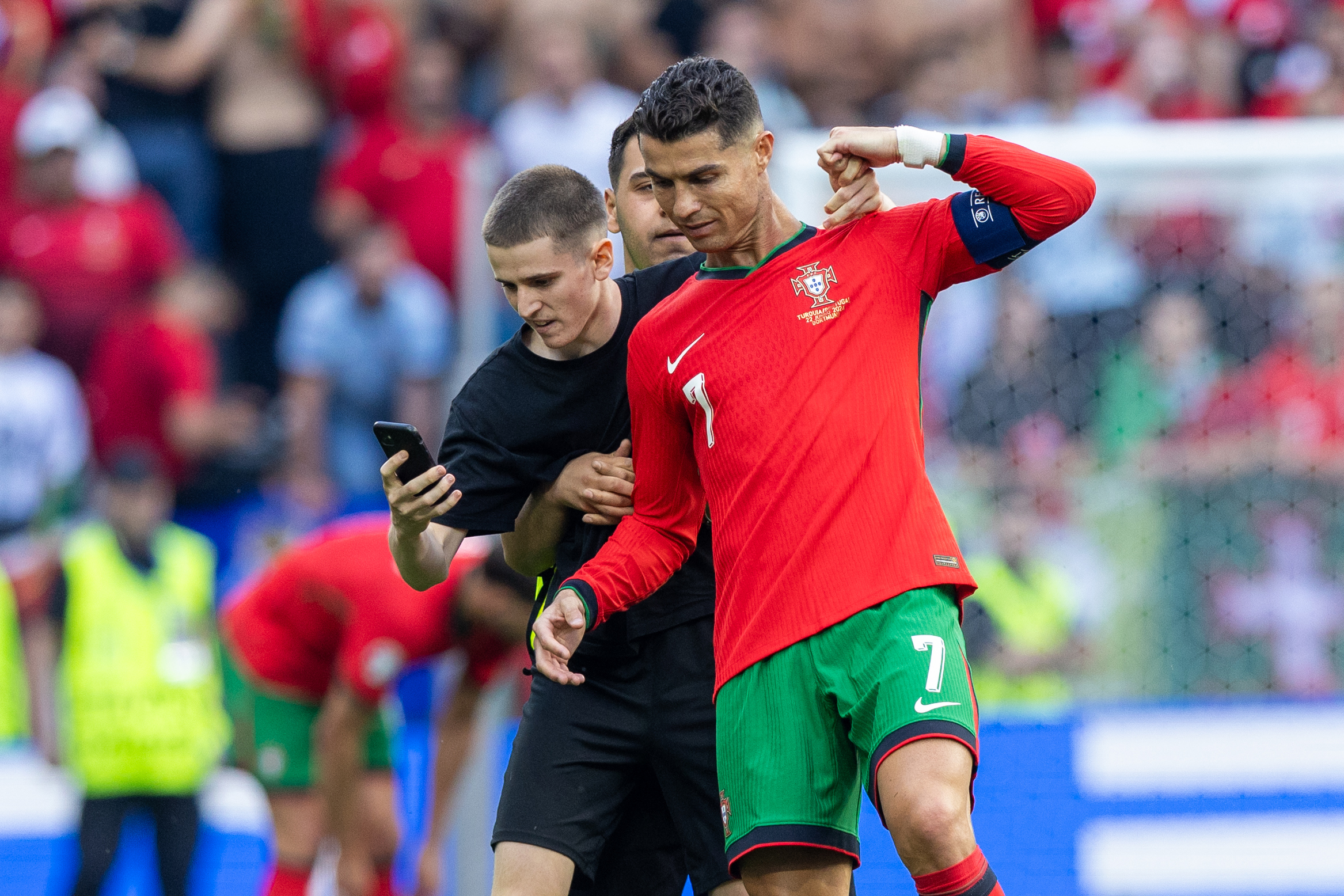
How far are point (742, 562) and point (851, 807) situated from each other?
565 millimetres

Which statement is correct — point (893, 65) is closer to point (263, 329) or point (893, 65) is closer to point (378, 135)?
point (378, 135)

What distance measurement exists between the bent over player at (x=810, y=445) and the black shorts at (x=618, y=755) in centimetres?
31

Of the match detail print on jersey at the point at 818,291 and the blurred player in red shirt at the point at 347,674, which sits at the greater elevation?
the match detail print on jersey at the point at 818,291

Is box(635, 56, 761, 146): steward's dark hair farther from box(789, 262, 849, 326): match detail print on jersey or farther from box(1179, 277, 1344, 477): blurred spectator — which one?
box(1179, 277, 1344, 477): blurred spectator

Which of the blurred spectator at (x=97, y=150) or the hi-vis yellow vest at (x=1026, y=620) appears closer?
the hi-vis yellow vest at (x=1026, y=620)

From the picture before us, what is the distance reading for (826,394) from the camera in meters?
3.46

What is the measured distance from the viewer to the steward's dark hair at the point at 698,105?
11.2 ft

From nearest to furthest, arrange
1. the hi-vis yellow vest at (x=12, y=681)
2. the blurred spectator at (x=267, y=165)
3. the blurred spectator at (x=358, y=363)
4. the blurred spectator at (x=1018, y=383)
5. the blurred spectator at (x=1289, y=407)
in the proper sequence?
the blurred spectator at (x=1289, y=407) → the blurred spectator at (x=1018, y=383) → the hi-vis yellow vest at (x=12, y=681) → the blurred spectator at (x=358, y=363) → the blurred spectator at (x=267, y=165)

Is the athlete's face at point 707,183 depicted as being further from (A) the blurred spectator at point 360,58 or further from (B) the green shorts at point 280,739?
(A) the blurred spectator at point 360,58

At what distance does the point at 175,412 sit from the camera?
29.6 feet

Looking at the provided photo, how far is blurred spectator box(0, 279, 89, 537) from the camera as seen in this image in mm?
8750

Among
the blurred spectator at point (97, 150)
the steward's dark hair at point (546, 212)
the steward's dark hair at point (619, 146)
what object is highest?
the blurred spectator at point (97, 150)

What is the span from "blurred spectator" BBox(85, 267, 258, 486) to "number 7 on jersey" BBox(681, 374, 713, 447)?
5930mm

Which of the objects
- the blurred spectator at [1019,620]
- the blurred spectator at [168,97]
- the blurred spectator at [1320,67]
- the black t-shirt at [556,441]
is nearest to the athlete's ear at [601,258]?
the black t-shirt at [556,441]
